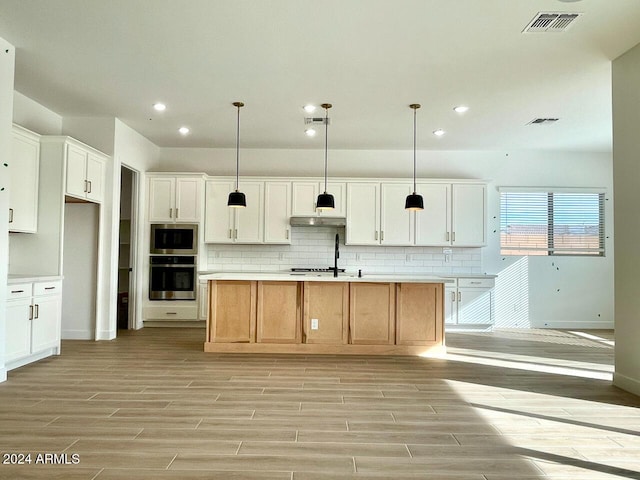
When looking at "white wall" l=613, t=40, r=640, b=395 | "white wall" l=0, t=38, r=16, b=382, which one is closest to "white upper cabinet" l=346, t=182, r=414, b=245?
"white wall" l=613, t=40, r=640, b=395

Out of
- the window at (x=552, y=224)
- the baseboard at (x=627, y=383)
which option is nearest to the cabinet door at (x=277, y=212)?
the window at (x=552, y=224)

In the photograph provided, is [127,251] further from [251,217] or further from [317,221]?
[317,221]

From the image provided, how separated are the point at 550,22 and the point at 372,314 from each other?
3.33 metres

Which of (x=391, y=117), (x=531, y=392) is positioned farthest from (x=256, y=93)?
(x=531, y=392)

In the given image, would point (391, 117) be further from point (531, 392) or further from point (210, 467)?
point (210, 467)

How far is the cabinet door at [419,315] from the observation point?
5.25 meters

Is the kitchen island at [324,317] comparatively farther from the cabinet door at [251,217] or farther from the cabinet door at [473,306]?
the cabinet door at [251,217]

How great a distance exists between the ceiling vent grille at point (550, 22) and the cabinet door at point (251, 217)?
4.70m

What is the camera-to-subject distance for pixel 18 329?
14.3 feet

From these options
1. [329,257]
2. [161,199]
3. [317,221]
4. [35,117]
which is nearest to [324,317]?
[317,221]

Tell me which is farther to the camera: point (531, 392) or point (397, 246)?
point (397, 246)

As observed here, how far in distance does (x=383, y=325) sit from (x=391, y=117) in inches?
106

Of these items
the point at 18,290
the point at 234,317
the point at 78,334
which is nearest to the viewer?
the point at 18,290

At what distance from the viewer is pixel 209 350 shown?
523 centimetres
